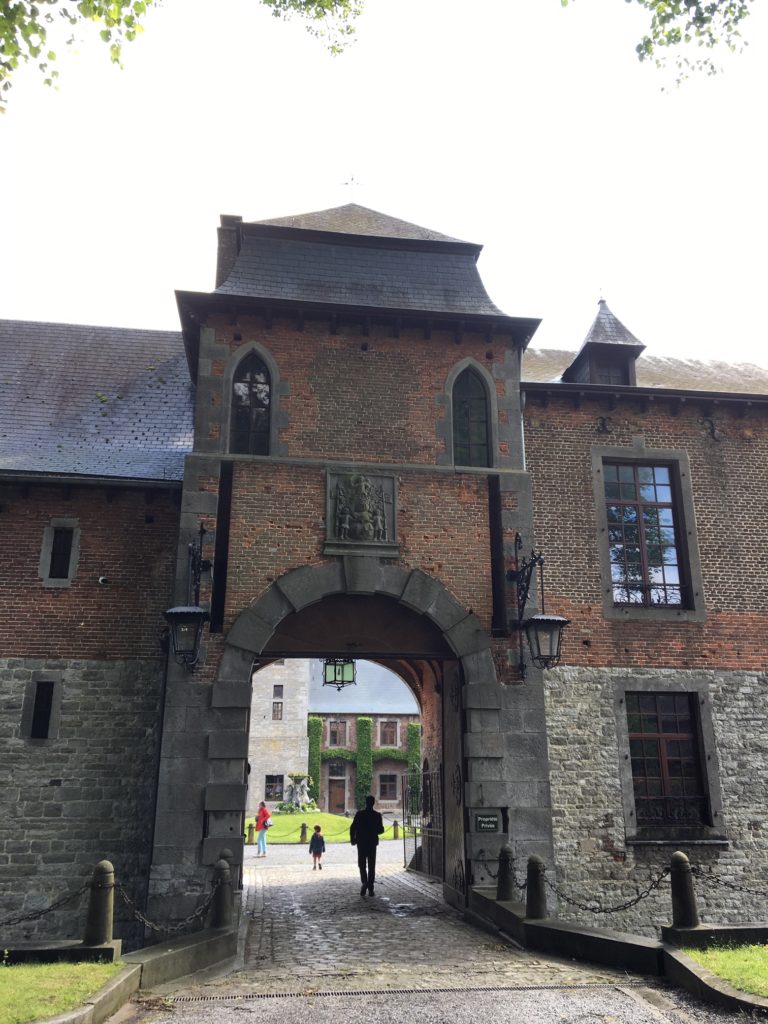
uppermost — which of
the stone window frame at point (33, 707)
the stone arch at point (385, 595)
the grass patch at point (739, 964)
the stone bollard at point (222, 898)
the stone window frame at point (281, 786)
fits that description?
the stone arch at point (385, 595)

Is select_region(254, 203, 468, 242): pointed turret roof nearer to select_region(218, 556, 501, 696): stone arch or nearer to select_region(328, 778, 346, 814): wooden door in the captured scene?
select_region(218, 556, 501, 696): stone arch

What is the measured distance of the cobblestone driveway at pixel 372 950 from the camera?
704 cm

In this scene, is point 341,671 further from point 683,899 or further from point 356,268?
point 683,899

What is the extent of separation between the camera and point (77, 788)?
10555 millimetres

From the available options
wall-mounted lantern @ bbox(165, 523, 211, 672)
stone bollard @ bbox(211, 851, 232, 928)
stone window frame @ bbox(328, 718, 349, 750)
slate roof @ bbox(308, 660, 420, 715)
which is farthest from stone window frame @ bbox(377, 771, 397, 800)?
stone bollard @ bbox(211, 851, 232, 928)

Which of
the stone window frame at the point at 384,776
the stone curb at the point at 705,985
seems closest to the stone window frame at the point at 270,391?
the stone curb at the point at 705,985

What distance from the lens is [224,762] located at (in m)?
9.81

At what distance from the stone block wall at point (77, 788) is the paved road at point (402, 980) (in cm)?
197

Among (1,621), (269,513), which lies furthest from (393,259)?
(1,621)

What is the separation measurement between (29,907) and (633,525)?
9.45 meters

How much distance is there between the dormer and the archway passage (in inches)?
182

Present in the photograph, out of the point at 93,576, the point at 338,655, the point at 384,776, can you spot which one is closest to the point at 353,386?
the point at 338,655

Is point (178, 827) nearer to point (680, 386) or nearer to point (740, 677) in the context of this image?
point (740, 677)

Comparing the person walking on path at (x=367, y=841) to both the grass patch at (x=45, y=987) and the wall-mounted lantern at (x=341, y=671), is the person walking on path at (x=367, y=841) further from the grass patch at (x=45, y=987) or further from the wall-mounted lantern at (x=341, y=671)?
the grass patch at (x=45, y=987)
